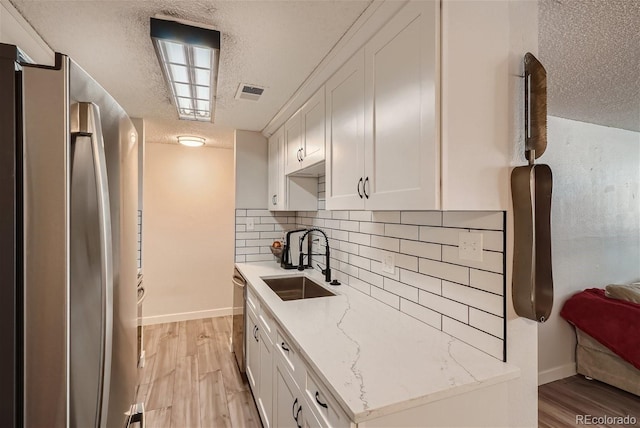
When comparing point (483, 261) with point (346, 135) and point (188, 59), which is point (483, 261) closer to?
point (346, 135)

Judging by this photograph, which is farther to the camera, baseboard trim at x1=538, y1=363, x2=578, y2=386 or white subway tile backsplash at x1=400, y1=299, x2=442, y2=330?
baseboard trim at x1=538, y1=363, x2=578, y2=386

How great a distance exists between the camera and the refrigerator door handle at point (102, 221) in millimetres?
765

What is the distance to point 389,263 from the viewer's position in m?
1.80

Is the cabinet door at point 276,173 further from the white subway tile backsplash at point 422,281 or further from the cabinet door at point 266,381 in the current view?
the white subway tile backsplash at point 422,281

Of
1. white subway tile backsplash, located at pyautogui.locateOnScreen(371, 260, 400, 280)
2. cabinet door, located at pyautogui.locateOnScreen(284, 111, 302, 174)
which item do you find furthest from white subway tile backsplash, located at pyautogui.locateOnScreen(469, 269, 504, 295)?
cabinet door, located at pyautogui.locateOnScreen(284, 111, 302, 174)

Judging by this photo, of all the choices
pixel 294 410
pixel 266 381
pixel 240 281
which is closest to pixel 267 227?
pixel 240 281

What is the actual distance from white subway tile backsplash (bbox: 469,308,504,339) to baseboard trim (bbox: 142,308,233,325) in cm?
372

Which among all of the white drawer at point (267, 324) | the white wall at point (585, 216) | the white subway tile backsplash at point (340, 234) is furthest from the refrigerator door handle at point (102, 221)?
the white wall at point (585, 216)

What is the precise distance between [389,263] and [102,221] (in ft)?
4.60

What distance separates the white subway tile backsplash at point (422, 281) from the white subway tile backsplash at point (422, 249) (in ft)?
0.32

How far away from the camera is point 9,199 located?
27.0 inches

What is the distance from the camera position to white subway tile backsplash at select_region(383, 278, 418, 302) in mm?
1594

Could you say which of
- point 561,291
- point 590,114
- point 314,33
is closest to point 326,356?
point 314,33

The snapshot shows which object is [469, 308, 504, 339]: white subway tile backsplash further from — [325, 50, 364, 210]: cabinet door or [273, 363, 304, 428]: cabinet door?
[273, 363, 304, 428]: cabinet door
